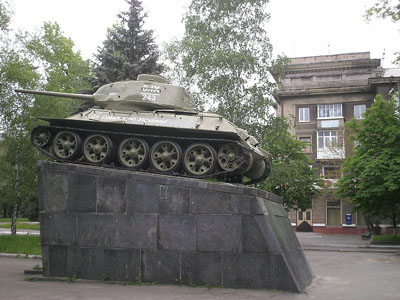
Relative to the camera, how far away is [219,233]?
32.9ft

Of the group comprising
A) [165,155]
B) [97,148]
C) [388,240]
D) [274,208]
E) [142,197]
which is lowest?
[388,240]

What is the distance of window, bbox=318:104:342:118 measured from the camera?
44812 mm

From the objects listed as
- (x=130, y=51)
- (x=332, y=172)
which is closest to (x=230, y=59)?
(x=130, y=51)

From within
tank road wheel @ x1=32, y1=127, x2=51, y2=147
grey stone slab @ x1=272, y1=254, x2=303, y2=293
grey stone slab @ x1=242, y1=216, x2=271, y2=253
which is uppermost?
tank road wheel @ x1=32, y1=127, x2=51, y2=147

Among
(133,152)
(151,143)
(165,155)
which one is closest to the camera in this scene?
(165,155)

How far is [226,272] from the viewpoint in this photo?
9.73 meters

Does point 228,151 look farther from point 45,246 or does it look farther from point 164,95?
point 45,246

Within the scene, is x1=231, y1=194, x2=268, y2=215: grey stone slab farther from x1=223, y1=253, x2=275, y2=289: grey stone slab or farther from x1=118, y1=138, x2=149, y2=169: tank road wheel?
x1=118, y1=138, x2=149, y2=169: tank road wheel

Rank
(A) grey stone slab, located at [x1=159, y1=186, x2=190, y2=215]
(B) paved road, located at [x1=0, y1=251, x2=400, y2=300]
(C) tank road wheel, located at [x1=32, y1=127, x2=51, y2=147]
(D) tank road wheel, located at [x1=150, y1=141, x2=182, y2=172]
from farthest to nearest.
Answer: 1. (C) tank road wheel, located at [x1=32, y1=127, x2=51, y2=147]
2. (D) tank road wheel, located at [x1=150, y1=141, x2=182, y2=172]
3. (A) grey stone slab, located at [x1=159, y1=186, x2=190, y2=215]
4. (B) paved road, located at [x1=0, y1=251, x2=400, y2=300]

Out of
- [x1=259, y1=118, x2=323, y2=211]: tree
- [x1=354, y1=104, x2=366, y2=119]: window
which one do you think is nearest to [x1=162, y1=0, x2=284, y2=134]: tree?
[x1=259, y1=118, x2=323, y2=211]: tree

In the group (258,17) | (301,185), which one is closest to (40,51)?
(258,17)

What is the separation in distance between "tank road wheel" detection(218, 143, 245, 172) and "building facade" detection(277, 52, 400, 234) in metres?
31.2

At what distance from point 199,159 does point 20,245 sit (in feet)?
37.8

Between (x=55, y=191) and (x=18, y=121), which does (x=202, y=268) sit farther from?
(x=18, y=121)
